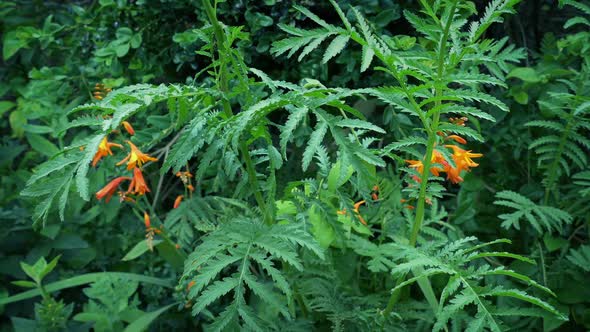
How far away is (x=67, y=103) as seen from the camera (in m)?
2.44

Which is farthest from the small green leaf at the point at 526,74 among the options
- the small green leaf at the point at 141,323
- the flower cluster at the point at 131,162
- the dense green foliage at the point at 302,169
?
the small green leaf at the point at 141,323

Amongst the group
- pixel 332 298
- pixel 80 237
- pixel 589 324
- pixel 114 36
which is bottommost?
pixel 80 237

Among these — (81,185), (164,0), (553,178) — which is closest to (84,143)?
(81,185)

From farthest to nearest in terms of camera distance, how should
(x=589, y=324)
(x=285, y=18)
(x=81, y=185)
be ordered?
(x=285, y=18) → (x=589, y=324) → (x=81, y=185)

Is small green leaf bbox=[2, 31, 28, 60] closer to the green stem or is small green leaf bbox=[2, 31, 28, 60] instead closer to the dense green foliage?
the dense green foliage

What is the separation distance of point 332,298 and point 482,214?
81 cm

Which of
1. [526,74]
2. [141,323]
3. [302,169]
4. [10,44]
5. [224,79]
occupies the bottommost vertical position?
[141,323]

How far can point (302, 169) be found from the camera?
154 cm

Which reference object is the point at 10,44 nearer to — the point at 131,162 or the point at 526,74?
the point at 131,162

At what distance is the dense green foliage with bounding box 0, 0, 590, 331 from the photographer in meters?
1.08

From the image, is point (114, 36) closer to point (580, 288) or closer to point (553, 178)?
point (553, 178)

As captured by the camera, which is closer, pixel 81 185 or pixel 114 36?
pixel 81 185

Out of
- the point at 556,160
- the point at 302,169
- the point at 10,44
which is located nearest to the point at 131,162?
the point at 302,169

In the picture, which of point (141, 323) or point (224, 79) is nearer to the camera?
point (224, 79)
